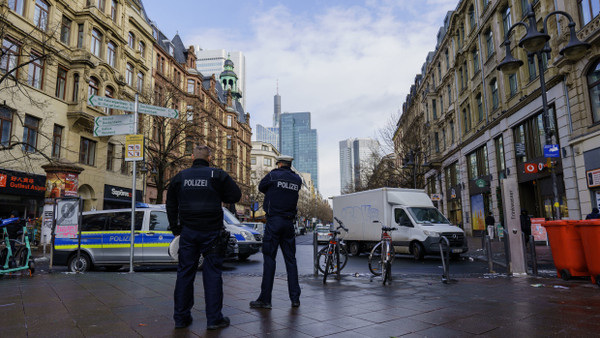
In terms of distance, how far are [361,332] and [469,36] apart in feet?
101

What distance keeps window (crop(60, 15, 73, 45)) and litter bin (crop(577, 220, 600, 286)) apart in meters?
28.3

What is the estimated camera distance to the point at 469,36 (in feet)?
97.8

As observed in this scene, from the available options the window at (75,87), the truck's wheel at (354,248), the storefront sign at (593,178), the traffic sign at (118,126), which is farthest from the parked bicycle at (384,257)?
the window at (75,87)

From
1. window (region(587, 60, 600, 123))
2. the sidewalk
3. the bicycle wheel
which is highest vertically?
window (region(587, 60, 600, 123))

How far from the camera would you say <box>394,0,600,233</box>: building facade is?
16125 millimetres

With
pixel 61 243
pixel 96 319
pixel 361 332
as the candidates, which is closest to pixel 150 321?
pixel 96 319

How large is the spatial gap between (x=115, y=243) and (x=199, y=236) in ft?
25.3

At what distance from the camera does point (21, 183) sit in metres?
20.7

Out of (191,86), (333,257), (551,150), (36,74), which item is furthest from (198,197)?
(191,86)

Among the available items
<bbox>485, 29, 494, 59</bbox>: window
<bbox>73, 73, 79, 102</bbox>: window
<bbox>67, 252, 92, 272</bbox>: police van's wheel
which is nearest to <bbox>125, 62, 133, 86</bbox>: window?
<bbox>73, 73, 79, 102</bbox>: window

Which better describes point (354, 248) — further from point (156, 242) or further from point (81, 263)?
point (81, 263)

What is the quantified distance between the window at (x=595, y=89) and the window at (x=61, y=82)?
27667 millimetres

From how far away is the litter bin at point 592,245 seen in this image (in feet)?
23.4

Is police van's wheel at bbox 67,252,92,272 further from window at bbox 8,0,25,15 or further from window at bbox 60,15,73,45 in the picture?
window at bbox 60,15,73,45
